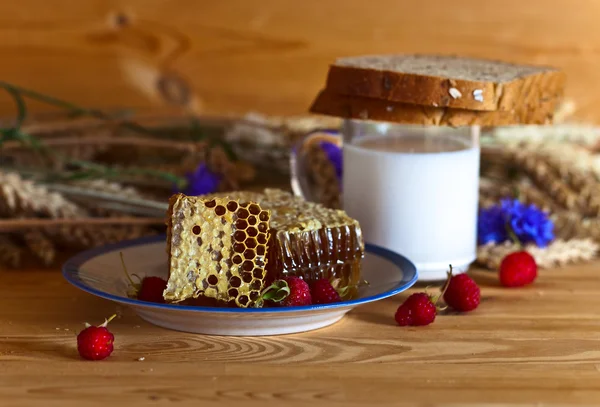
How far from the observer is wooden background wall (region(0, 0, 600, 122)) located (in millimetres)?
1601

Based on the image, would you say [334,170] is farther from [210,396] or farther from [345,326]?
[210,396]

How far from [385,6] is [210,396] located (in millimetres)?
1017

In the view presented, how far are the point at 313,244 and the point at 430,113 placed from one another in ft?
0.71

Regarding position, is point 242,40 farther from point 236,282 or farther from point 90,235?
point 236,282

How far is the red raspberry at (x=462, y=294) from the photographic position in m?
0.99

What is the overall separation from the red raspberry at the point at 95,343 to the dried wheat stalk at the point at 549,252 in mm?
564

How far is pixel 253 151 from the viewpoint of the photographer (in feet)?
4.57

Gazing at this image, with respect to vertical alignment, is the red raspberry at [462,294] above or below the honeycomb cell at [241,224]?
below

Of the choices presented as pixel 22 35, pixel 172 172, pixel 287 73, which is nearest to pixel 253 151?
pixel 172 172

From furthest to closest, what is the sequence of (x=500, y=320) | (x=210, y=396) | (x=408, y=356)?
1. (x=500, y=320)
2. (x=408, y=356)
3. (x=210, y=396)

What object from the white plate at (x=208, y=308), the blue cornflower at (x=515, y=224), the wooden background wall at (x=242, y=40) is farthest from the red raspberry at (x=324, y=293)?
the wooden background wall at (x=242, y=40)

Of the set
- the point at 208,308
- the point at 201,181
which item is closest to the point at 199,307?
the point at 208,308

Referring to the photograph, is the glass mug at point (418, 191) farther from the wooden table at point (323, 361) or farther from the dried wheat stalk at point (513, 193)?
the dried wheat stalk at point (513, 193)

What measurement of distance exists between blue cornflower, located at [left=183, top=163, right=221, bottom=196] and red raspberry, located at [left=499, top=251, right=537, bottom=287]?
16.8 inches
